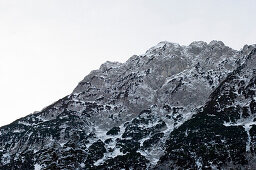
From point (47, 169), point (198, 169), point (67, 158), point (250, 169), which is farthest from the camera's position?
point (198, 169)

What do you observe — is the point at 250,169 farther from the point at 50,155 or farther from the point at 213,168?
the point at 50,155

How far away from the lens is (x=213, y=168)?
19662 cm

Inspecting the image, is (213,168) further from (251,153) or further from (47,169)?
(47,169)

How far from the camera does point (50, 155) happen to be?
14350 cm

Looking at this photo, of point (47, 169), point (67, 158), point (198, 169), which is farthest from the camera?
point (198, 169)

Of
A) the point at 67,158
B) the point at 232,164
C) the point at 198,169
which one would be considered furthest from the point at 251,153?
the point at 67,158

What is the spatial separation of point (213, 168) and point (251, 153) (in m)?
20.1

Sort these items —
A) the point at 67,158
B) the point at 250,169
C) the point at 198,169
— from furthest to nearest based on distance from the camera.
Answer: the point at 198,169 → the point at 250,169 → the point at 67,158

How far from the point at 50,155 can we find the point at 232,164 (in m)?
95.4

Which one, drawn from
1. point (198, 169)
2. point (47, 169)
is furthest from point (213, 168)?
point (47, 169)

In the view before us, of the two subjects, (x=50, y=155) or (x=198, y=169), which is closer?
(x=50, y=155)

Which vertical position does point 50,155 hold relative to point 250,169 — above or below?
above

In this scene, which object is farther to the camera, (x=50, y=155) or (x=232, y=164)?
(x=232, y=164)

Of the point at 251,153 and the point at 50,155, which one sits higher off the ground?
the point at 50,155
